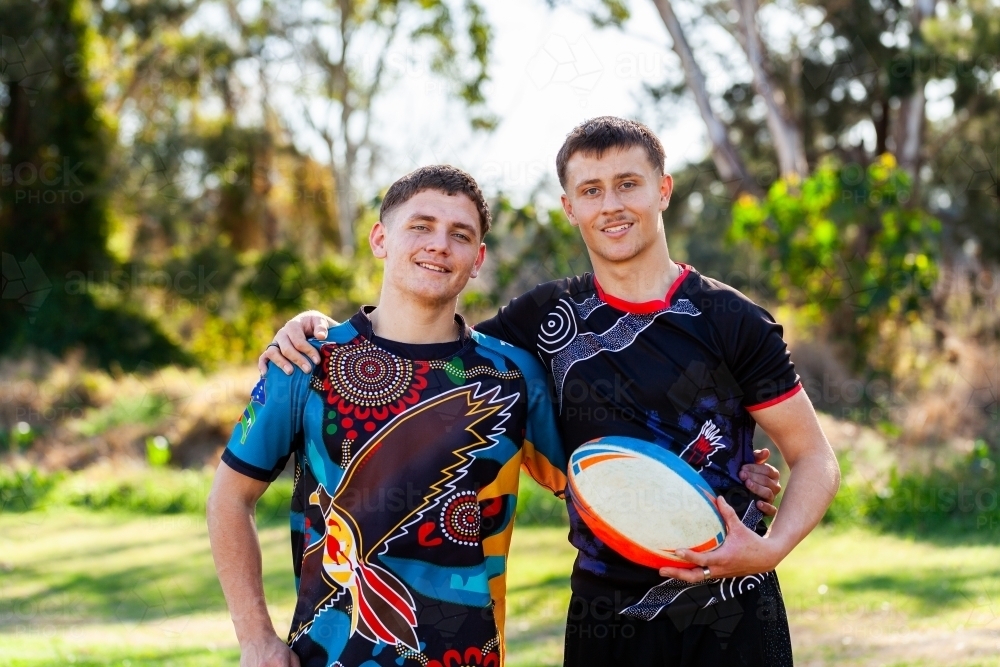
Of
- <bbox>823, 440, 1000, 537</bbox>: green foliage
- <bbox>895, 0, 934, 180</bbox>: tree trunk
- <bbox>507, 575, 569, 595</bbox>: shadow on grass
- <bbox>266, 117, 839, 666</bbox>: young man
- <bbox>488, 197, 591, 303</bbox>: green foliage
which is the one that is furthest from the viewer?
<bbox>895, 0, 934, 180</bbox>: tree trunk

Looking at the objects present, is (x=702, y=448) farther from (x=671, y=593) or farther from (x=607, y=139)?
(x=607, y=139)

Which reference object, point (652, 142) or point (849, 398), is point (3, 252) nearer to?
point (849, 398)

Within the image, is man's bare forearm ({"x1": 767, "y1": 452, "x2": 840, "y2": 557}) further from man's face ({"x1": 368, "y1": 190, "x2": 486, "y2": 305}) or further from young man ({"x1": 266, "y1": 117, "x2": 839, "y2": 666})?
man's face ({"x1": 368, "y1": 190, "x2": 486, "y2": 305})

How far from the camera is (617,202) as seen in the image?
9.44 feet

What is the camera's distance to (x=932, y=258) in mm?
11070

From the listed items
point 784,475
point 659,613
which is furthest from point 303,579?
point 784,475

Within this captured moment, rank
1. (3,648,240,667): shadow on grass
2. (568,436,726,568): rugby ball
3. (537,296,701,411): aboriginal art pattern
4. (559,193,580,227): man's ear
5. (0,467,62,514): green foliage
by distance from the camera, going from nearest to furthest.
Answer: (568,436,726,568): rugby ball < (537,296,701,411): aboriginal art pattern < (559,193,580,227): man's ear < (3,648,240,667): shadow on grass < (0,467,62,514): green foliage

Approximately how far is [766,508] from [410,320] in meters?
1.15

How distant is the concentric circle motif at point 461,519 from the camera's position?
258 cm

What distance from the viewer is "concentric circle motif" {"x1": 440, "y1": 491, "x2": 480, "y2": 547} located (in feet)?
8.46

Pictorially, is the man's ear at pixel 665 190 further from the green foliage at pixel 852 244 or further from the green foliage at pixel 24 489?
the green foliage at pixel 24 489

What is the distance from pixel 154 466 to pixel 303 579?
416 inches

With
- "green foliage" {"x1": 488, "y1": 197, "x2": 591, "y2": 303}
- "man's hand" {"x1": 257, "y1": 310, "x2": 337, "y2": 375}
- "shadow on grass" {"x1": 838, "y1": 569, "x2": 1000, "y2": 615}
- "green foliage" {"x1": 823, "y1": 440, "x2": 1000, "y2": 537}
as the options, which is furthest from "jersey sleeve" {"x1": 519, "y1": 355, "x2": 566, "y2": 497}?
"green foliage" {"x1": 488, "y1": 197, "x2": 591, "y2": 303}

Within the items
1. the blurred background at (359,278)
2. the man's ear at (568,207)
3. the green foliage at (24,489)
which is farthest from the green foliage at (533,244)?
the man's ear at (568,207)
